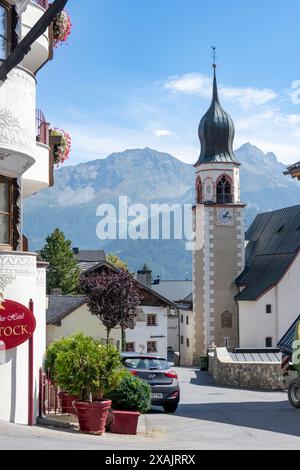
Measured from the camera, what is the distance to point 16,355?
47.1 ft

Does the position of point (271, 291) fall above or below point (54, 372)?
above

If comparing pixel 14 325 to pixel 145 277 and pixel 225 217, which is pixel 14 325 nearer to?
pixel 225 217

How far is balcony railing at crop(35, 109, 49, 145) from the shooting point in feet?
61.3

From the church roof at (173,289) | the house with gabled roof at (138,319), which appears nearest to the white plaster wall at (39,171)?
the house with gabled roof at (138,319)

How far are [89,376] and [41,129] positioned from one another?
7.03m

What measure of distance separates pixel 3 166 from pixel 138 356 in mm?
7143

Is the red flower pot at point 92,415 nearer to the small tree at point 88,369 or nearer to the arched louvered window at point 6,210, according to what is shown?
the small tree at point 88,369

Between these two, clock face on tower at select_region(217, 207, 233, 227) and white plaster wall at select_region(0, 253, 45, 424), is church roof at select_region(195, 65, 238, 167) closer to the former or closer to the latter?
clock face on tower at select_region(217, 207, 233, 227)

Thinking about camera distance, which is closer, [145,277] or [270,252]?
[270,252]

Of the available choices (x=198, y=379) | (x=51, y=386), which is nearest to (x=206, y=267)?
(x=198, y=379)

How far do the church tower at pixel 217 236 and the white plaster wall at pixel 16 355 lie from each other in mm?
41587

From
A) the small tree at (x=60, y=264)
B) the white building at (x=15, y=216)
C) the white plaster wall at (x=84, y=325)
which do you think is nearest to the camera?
the white building at (x=15, y=216)

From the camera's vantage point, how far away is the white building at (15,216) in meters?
14.3

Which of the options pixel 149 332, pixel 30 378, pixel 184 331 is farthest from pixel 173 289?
pixel 30 378
